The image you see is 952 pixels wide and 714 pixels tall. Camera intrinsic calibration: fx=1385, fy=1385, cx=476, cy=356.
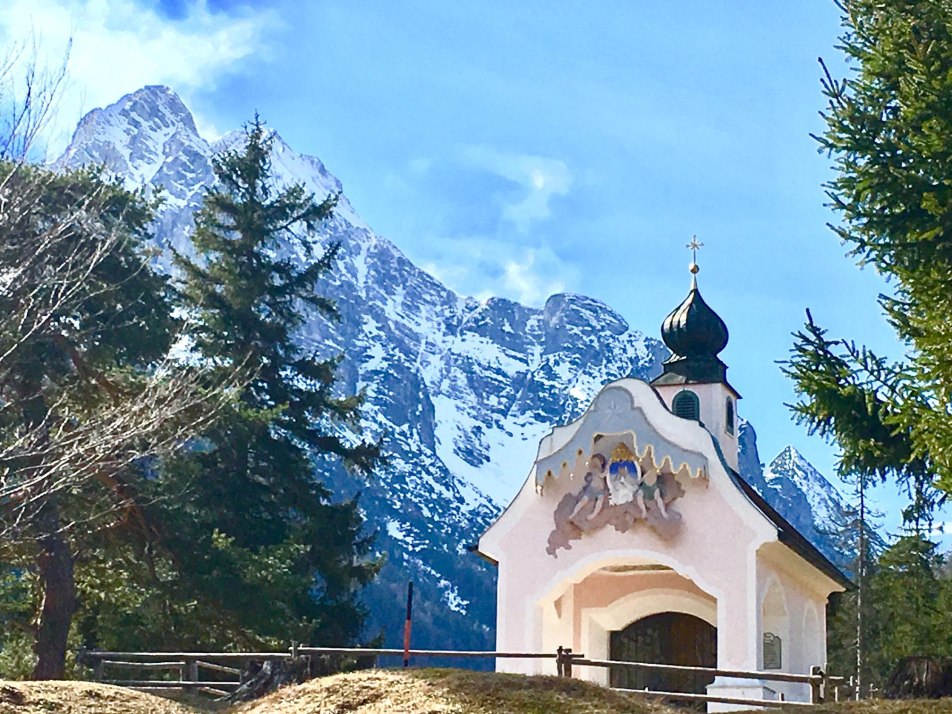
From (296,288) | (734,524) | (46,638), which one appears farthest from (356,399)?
(734,524)

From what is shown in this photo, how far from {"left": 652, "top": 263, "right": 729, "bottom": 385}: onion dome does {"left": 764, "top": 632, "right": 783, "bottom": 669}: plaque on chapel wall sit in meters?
6.15

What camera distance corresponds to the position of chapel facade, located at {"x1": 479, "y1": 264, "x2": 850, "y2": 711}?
71.3 feet

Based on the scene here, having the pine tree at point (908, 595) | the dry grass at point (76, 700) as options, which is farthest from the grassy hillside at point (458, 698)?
the pine tree at point (908, 595)

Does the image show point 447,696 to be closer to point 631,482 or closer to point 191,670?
point 191,670

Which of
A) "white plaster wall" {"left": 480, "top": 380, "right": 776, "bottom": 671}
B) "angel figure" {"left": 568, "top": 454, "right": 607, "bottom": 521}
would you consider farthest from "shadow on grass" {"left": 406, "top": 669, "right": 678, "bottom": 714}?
"angel figure" {"left": 568, "top": 454, "right": 607, "bottom": 521}

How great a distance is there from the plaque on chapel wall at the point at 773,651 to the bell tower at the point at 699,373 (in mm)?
4375

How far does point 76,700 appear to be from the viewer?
15984 millimetres

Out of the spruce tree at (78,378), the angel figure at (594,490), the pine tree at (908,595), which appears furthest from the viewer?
the pine tree at (908,595)

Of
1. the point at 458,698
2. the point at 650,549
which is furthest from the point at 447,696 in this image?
the point at 650,549

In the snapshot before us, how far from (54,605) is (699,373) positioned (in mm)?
13200

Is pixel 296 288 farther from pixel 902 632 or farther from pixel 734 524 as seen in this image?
pixel 902 632

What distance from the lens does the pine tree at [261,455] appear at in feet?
86.5

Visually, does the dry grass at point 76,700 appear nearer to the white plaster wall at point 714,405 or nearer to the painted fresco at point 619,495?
the painted fresco at point 619,495

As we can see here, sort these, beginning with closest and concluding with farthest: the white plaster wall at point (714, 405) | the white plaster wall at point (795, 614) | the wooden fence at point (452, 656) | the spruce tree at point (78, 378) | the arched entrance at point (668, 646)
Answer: the wooden fence at point (452, 656)
the white plaster wall at point (795, 614)
the spruce tree at point (78, 378)
the arched entrance at point (668, 646)
the white plaster wall at point (714, 405)
